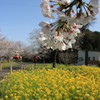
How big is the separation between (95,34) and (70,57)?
1436cm

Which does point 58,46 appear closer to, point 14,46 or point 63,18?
point 63,18

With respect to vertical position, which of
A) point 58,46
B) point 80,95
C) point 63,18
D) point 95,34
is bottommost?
point 80,95

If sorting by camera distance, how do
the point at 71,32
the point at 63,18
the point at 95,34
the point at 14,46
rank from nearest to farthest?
1. the point at 63,18
2. the point at 71,32
3. the point at 95,34
4. the point at 14,46

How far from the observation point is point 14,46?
42.4m

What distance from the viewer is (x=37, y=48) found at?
25.5m

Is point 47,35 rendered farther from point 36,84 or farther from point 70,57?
point 70,57

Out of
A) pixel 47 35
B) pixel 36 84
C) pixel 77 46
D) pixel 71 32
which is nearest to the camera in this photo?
pixel 47 35

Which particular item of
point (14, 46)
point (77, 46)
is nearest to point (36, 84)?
point (77, 46)

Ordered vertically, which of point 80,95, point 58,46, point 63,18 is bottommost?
point 80,95

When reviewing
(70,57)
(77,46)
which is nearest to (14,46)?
(77,46)

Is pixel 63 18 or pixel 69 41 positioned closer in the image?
pixel 63 18

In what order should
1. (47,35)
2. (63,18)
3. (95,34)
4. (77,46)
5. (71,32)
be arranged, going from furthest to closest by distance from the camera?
(95,34) < (77,46) < (71,32) < (47,35) < (63,18)

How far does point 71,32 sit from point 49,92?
145 inches

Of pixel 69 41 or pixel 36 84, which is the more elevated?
pixel 69 41
